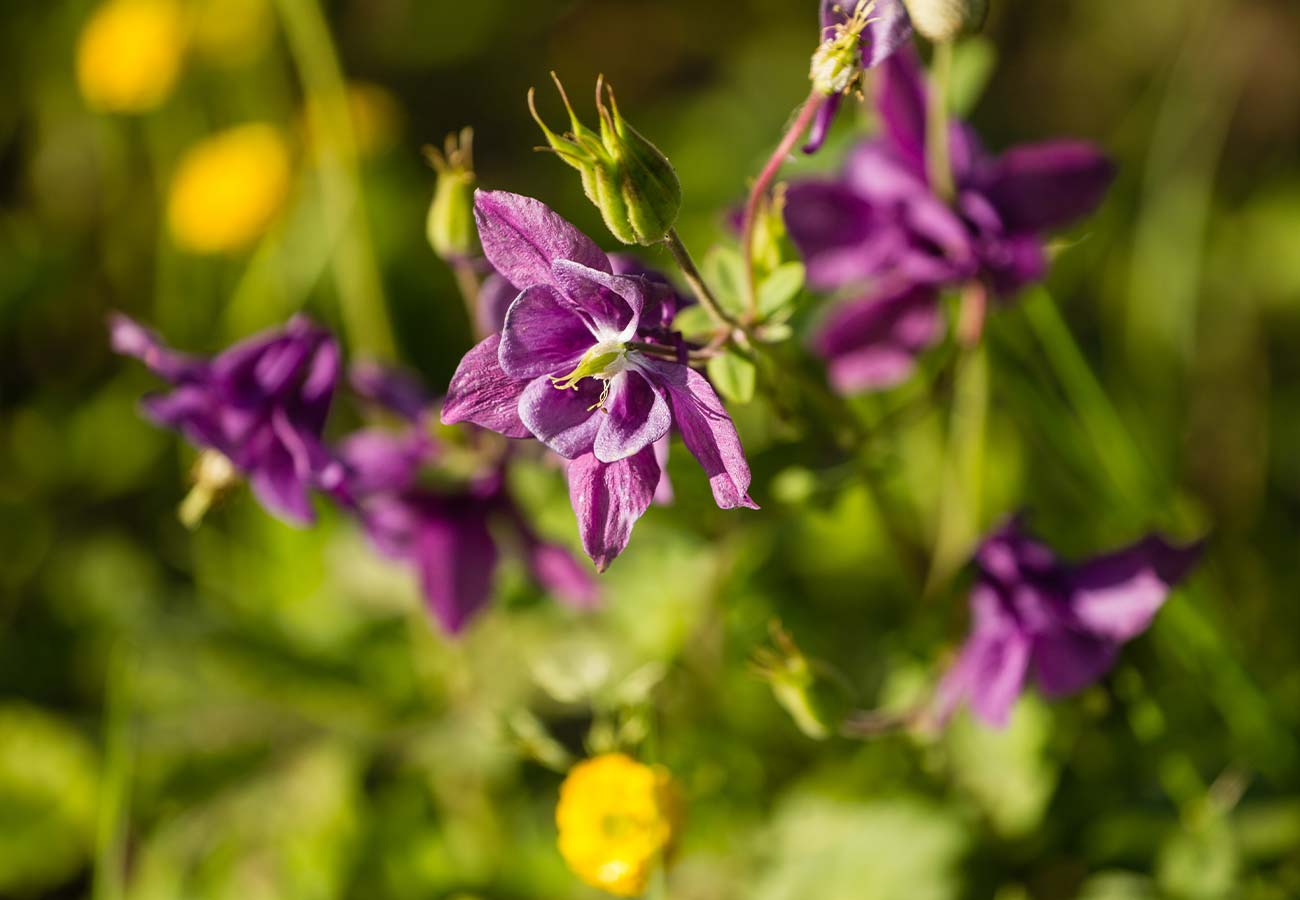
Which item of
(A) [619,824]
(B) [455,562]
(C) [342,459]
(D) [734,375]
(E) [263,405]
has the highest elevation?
(D) [734,375]

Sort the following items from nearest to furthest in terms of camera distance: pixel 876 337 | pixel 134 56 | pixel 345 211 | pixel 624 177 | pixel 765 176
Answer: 1. pixel 624 177
2. pixel 765 176
3. pixel 876 337
4. pixel 345 211
5. pixel 134 56

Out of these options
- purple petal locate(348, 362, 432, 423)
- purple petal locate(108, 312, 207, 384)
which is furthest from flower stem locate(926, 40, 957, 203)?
purple petal locate(108, 312, 207, 384)

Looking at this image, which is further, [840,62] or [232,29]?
[232,29]

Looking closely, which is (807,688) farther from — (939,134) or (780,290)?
(939,134)

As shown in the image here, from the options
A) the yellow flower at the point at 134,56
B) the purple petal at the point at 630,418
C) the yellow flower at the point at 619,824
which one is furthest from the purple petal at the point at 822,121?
the yellow flower at the point at 134,56

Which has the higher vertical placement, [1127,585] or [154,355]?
[154,355]

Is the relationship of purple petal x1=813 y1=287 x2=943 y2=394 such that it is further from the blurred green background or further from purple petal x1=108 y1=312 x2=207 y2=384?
purple petal x1=108 y1=312 x2=207 y2=384

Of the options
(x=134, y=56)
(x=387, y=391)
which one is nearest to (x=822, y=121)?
(x=387, y=391)
